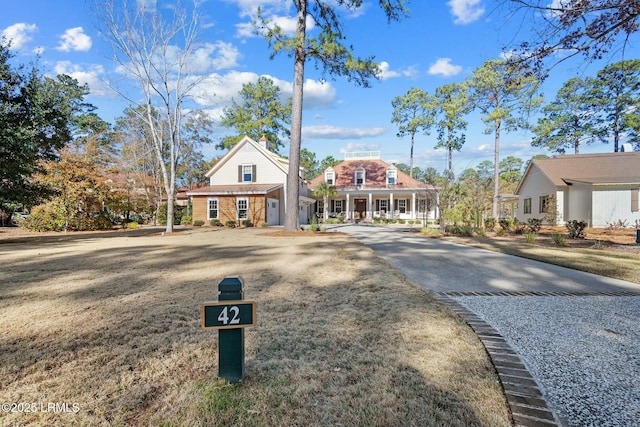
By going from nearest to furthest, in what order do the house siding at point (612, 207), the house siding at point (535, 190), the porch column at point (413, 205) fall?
the house siding at point (612, 207), the house siding at point (535, 190), the porch column at point (413, 205)

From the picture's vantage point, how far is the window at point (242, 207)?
2377 centimetres

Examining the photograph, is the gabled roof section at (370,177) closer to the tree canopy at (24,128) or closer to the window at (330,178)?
the window at (330,178)

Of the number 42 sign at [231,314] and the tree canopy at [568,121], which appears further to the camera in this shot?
the tree canopy at [568,121]

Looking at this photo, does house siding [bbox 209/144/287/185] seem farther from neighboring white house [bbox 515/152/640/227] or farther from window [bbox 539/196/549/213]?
neighboring white house [bbox 515/152/640/227]

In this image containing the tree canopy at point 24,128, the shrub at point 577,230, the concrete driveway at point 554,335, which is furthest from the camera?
the shrub at point 577,230

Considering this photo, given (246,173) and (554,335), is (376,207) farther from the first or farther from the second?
(554,335)

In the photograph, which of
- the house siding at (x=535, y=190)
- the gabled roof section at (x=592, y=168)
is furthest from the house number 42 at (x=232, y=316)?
the house siding at (x=535, y=190)

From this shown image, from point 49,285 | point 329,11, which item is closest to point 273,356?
point 49,285

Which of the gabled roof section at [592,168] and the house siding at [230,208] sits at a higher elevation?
the gabled roof section at [592,168]

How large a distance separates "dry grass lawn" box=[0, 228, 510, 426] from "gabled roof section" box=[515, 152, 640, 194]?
69.8ft

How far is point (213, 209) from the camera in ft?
80.7

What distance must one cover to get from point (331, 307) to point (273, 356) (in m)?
1.45

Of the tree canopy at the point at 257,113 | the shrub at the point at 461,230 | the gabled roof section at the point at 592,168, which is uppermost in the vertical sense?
the tree canopy at the point at 257,113

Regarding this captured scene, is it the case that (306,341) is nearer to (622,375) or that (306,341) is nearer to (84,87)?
(622,375)
